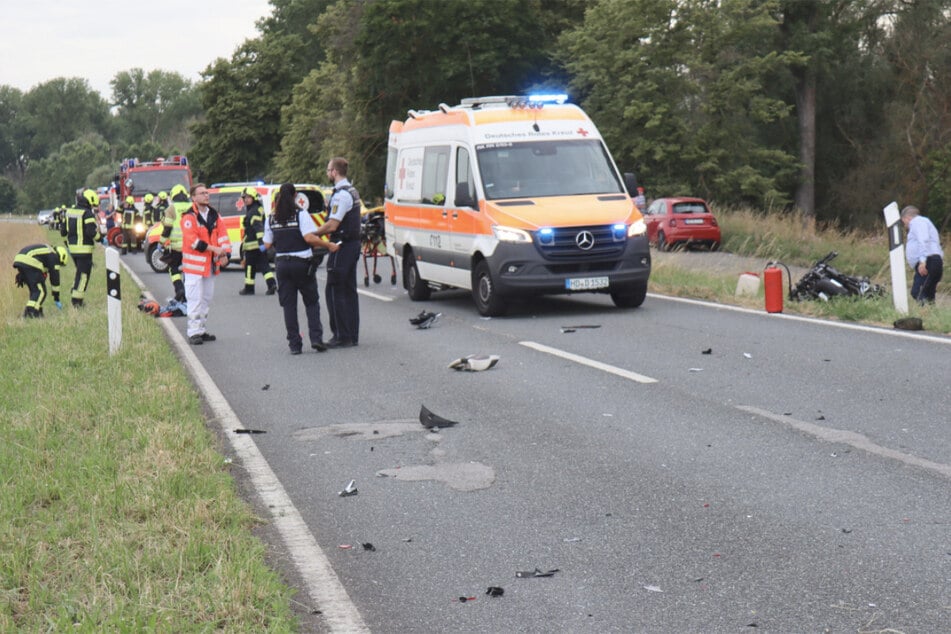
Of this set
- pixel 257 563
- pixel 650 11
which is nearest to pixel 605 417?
pixel 257 563

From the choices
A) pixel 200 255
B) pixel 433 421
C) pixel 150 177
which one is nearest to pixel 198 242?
pixel 200 255

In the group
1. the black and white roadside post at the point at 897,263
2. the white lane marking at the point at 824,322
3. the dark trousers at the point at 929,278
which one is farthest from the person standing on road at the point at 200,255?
the dark trousers at the point at 929,278

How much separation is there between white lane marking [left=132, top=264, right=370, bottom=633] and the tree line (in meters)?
33.4

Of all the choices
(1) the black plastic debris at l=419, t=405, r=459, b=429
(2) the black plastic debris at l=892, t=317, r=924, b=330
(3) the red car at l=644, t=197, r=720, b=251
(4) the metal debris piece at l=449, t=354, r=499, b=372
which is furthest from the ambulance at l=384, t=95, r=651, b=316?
(3) the red car at l=644, t=197, r=720, b=251

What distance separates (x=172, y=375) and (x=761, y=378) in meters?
5.00

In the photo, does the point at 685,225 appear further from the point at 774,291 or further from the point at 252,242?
the point at 774,291

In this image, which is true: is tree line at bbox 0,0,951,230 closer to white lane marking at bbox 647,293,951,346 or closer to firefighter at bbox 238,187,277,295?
firefighter at bbox 238,187,277,295

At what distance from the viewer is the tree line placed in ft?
145

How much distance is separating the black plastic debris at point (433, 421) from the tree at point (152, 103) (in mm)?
170535

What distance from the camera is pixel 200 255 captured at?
1427cm

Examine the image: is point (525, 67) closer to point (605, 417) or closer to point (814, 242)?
point (814, 242)

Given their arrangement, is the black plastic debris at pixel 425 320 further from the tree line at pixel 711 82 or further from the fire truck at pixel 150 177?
the fire truck at pixel 150 177

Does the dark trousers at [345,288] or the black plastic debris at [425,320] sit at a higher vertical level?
the dark trousers at [345,288]

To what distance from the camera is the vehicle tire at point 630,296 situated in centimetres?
1597
